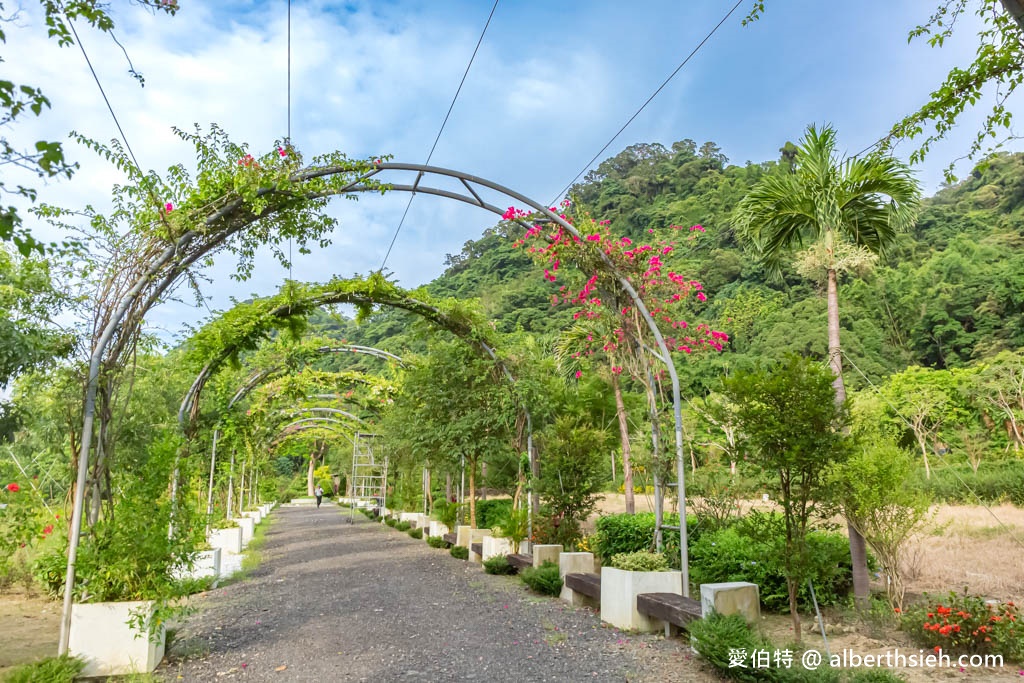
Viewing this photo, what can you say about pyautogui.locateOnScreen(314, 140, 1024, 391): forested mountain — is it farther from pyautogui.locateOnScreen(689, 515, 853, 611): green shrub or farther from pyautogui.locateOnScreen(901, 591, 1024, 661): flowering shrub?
pyautogui.locateOnScreen(901, 591, 1024, 661): flowering shrub

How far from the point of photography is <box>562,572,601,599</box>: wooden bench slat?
609 cm

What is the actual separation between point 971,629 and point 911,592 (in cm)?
206

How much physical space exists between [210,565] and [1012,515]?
1489 centimetres

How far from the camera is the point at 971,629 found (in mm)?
4227

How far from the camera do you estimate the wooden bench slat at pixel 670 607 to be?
15.2ft

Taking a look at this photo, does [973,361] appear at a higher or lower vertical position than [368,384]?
higher

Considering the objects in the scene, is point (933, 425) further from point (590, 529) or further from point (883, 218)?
point (883, 218)

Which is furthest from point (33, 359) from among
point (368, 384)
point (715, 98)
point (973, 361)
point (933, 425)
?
point (973, 361)

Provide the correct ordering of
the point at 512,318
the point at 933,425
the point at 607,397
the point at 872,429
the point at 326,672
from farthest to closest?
the point at 512,318 < the point at 933,425 < the point at 607,397 < the point at 872,429 < the point at 326,672

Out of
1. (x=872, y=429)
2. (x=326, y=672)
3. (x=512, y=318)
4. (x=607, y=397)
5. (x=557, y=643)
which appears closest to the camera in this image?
(x=326, y=672)

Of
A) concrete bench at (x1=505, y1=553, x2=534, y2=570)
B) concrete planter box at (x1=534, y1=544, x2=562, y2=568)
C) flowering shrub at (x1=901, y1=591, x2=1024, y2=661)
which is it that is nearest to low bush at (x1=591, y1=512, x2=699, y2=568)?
concrete planter box at (x1=534, y1=544, x2=562, y2=568)

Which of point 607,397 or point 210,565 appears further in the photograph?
point 607,397

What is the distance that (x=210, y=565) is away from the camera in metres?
8.26

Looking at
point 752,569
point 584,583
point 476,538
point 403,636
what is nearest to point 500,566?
point 476,538
